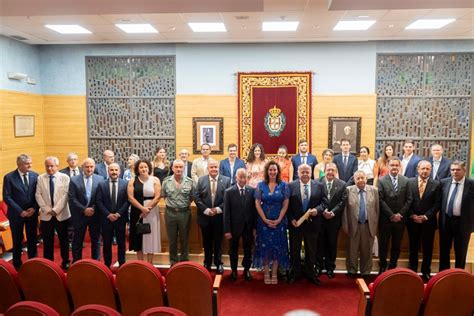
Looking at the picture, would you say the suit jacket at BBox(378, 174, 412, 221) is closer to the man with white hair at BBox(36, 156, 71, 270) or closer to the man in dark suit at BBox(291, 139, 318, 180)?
the man in dark suit at BBox(291, 139, 318, 180)

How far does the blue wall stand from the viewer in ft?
28.7

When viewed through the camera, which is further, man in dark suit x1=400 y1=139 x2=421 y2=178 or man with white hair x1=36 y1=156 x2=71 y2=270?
man in dark suit x1=400 y1=139 x2=421 y2=178

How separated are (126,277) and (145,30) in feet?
18.0

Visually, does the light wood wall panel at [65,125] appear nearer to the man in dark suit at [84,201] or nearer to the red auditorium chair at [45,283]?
the man in dark suit at [84,201]

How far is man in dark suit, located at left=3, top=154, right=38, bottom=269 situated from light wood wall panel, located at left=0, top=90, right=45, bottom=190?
254cm

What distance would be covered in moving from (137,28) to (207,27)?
50.8 inches

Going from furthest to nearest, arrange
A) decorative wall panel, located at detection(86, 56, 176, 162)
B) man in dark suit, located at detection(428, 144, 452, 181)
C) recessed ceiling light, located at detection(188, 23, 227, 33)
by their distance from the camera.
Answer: decorative wall panel, located at detection(86, 56, 176, 162)
recessed ceiling light, located at detection(188, 23, 227, 33)
man in dark suit, located at detection(428, 144, 452, 181)

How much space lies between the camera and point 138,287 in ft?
11.3

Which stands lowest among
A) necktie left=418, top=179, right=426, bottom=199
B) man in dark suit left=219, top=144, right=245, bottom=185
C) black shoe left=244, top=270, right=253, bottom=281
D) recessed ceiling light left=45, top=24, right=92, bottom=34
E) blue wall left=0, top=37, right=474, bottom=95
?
black shoe left=244, top=270, right=253, bottom=281

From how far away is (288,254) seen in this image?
524 cm

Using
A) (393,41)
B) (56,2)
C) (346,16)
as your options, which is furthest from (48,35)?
(393,41)

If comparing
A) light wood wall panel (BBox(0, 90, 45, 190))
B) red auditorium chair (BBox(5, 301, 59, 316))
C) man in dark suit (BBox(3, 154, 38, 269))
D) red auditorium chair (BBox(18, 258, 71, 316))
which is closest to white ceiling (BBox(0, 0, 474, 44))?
light wood wall panel (BBox(0, 90, 45, 190))

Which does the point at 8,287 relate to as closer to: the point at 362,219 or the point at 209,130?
the point at 362,219

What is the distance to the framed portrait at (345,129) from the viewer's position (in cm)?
884
